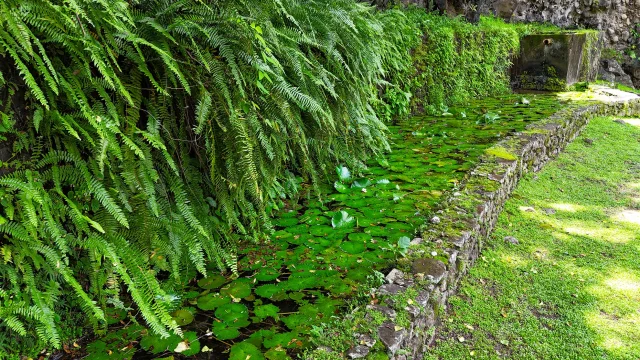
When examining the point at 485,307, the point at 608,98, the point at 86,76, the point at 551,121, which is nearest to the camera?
the point at 86,76

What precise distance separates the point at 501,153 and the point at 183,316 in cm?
311

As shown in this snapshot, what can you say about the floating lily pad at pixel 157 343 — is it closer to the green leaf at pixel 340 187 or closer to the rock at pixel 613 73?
the green leaf at pixel 340 187

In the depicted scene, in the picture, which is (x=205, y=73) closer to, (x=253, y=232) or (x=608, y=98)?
(x=253, y=232)

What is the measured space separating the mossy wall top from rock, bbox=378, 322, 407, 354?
15.0ft

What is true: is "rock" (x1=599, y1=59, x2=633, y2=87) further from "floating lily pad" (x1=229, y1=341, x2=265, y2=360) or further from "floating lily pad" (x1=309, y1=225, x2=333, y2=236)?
"floating lily pad" (x1=229, y1=341, x2=265, y2=360)

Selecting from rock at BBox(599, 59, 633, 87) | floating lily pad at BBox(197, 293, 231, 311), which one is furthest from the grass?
rock at BBox(599, 59, 633, 87)

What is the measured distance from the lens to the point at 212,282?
2.26 m

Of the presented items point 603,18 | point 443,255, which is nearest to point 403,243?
point 443,255

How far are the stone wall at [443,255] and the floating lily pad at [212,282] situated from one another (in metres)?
0.81

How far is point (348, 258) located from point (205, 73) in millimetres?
1269

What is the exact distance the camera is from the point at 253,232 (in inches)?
101

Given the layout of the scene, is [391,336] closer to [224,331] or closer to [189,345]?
[224,331]

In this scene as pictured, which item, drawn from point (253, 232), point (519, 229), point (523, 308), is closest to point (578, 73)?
point (519, 229)

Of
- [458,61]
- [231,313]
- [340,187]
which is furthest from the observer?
[458,61]
